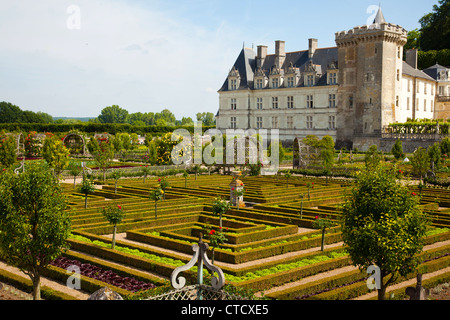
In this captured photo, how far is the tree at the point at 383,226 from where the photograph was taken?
444 inches

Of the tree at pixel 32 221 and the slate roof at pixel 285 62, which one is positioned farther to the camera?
the slate roof at pixel 285 62

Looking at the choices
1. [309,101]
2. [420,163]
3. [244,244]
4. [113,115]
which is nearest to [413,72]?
[309,101]

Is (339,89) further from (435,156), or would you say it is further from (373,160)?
(373,160)

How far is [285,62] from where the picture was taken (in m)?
66.3

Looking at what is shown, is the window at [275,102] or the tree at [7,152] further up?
the window at [275,102]

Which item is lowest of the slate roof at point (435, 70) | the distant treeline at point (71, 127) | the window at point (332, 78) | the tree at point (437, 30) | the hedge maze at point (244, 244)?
the hedge maze at point (244, 244)

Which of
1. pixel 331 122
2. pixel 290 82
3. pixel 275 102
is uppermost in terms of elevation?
pixel 290 82

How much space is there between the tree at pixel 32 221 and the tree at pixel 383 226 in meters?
6.97

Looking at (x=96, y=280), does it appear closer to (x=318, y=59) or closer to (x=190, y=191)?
(x=190, y=191)

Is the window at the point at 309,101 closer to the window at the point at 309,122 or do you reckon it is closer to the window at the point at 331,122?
the window at the point at 309,122

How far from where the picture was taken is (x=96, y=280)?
13047 millimetres

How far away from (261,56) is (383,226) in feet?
192

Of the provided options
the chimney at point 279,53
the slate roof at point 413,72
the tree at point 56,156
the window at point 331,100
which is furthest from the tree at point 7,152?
the slate roof at point 413,72

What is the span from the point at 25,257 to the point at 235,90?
57584mm
